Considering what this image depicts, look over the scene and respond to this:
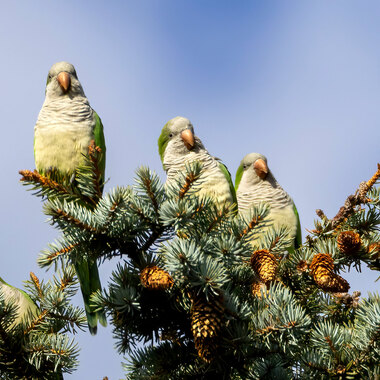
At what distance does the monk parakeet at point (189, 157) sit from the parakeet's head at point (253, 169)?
0.49 m

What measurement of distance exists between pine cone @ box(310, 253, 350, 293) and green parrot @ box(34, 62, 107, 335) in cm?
208

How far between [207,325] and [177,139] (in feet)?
9.37

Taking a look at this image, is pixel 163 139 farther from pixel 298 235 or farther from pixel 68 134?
pixel 298 235

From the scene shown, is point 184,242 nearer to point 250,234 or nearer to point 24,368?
point 250,234

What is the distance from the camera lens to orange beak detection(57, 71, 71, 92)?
4.41 metres

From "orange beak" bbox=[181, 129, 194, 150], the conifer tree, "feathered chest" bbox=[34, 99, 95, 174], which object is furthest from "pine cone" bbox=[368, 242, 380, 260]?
"feathered chest" bbox=[34, 99, 95, 174]

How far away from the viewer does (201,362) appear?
2.05 meters

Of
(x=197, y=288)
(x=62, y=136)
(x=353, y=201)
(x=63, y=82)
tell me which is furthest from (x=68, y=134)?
(x=197, y=288)

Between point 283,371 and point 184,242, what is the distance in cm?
63

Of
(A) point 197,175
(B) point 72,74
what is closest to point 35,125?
(B) point 72,74

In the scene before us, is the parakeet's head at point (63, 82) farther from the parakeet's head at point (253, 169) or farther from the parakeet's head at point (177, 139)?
the parakeet's head at point (253, 169)

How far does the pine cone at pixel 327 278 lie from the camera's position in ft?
6.77

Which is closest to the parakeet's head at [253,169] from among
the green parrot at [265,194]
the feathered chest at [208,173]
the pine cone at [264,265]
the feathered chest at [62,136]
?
the green parrot at [265,194]

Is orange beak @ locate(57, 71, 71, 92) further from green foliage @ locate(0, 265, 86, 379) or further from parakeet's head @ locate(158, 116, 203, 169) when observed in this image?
green foliage @ locate(0, 265, 86, 379)
